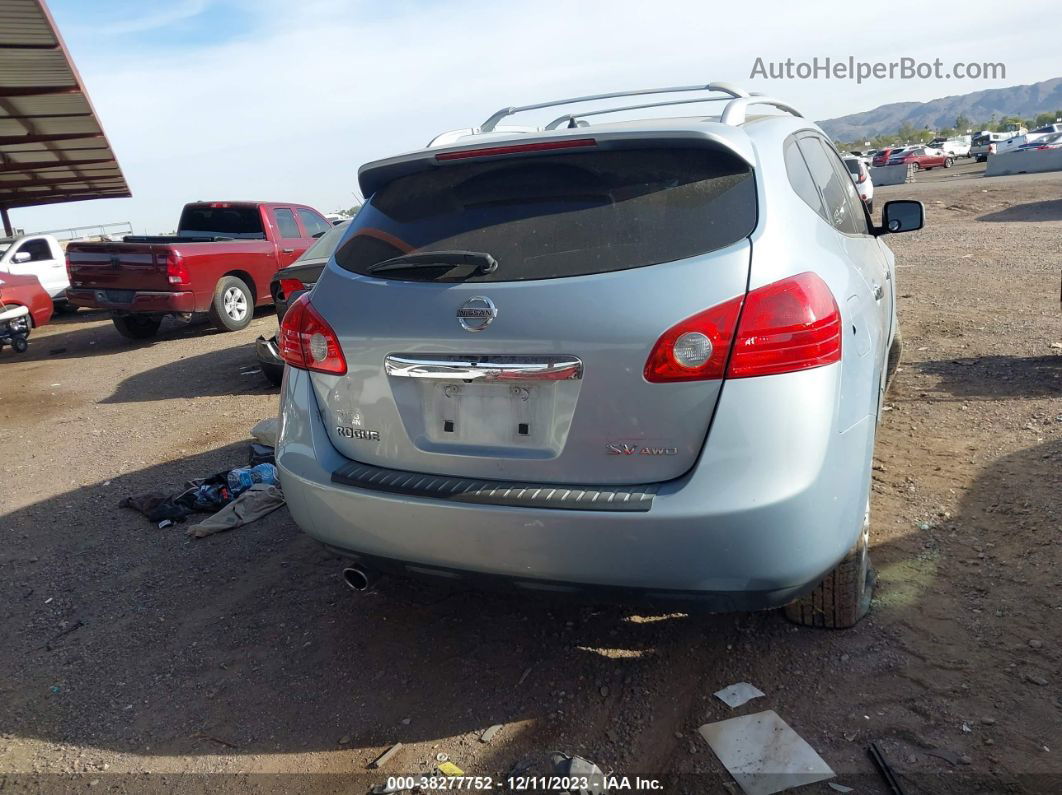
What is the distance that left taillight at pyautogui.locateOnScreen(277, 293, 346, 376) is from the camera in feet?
9.29

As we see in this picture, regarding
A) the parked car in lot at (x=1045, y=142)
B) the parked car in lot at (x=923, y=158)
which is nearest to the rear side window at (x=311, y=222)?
the parked car in lot at (x=1045, y=142)

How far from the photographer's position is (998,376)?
6.16 m

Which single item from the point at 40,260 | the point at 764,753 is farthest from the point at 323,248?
the point at 40,260

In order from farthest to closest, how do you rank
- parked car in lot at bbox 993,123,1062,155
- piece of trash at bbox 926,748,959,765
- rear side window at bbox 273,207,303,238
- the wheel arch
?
parked car in lot at bbox 993,123,1062,155, rear side window at bbox 273,207,303,238, the wheel arch, piece of trash at bbox 926,748,959,765

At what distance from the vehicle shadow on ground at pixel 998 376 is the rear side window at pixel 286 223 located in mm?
10087

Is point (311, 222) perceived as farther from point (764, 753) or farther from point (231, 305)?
point (764, 753)

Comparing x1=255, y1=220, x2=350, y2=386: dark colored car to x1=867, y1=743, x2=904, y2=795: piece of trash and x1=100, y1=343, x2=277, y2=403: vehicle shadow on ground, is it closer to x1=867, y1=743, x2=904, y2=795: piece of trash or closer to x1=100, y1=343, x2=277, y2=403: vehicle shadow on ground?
x1=100, y1=343, x2=277, y2=403: vehicle shadow on ground

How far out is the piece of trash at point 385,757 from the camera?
2.66 m

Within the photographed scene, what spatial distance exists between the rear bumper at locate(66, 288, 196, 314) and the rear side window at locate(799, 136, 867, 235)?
9317 millimetres

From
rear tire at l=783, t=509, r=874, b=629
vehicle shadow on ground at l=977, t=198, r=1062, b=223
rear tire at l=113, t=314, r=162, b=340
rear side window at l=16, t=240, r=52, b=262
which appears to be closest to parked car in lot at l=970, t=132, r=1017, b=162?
vehicle shadow on ground at l=977, t=198, r=1062, b=223

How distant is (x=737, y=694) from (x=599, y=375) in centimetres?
127

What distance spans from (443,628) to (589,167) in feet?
6.36

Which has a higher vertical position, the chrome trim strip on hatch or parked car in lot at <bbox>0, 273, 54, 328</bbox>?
the chrome trim strip on hatch

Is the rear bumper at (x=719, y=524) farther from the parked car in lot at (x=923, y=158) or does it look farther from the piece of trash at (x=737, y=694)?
the parked car in lot at (x=923, y=158)
